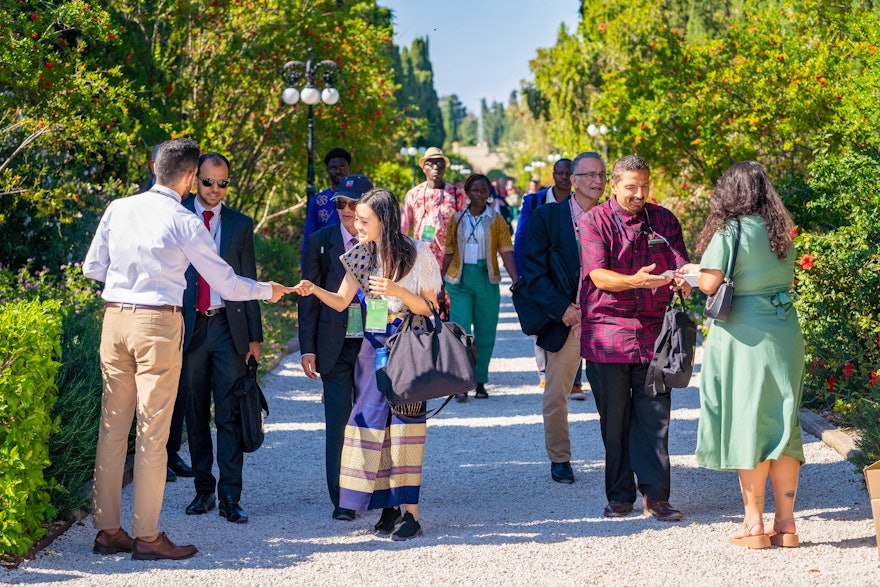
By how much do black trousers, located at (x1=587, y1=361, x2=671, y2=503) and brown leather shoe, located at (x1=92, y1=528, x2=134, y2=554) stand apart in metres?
2.55

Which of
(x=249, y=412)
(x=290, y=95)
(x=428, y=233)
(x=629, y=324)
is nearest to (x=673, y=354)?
(x=629, y=324)

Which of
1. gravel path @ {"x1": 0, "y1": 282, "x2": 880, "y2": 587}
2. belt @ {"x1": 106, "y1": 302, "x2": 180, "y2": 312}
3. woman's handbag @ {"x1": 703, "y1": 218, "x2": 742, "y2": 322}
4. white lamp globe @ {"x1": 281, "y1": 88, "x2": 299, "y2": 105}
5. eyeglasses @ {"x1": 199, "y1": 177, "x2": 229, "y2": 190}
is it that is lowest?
gravel path @ {"x1": 0, "y1": 282, "x2": 880, "y2": 587}

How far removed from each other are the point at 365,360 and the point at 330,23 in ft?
46.5

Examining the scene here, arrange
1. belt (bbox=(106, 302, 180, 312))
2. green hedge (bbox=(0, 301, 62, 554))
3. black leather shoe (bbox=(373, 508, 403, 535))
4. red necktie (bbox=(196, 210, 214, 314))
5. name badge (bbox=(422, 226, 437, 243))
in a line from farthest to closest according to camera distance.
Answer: name badge (bbox=(422, 226, 437, 243)) → red necktie (bbox=(196, 210, 214, 314)) → black leather shoe (bbox=(373, 508, 403, 535)) → belt (bbox=(106, 302, 180, 312)) → green hedge (bbox=(0, 301, 62, 554))

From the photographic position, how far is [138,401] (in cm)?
538

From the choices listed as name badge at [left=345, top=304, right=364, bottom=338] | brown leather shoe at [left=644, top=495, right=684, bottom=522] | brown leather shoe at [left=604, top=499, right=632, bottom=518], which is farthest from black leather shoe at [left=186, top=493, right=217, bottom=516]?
brown leather shoe at [left=644, top=495, right=684, bottom=522]

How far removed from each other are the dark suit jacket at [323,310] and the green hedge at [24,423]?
4.40 feet

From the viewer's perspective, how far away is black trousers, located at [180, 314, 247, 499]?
6.33 meters

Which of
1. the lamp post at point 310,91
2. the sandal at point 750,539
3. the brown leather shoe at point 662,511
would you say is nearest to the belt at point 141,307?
the brown leather shoe at point 662,511

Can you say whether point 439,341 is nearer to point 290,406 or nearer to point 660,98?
point 290,406

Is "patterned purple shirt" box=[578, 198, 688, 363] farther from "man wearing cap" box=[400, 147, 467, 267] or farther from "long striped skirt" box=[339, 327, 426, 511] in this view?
"man wearing cap" box=[400, 147, 467, 267]

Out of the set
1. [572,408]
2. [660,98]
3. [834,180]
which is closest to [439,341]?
[572,408]

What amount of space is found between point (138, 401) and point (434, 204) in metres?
5.52

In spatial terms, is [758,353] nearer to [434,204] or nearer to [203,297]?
[203,297]
